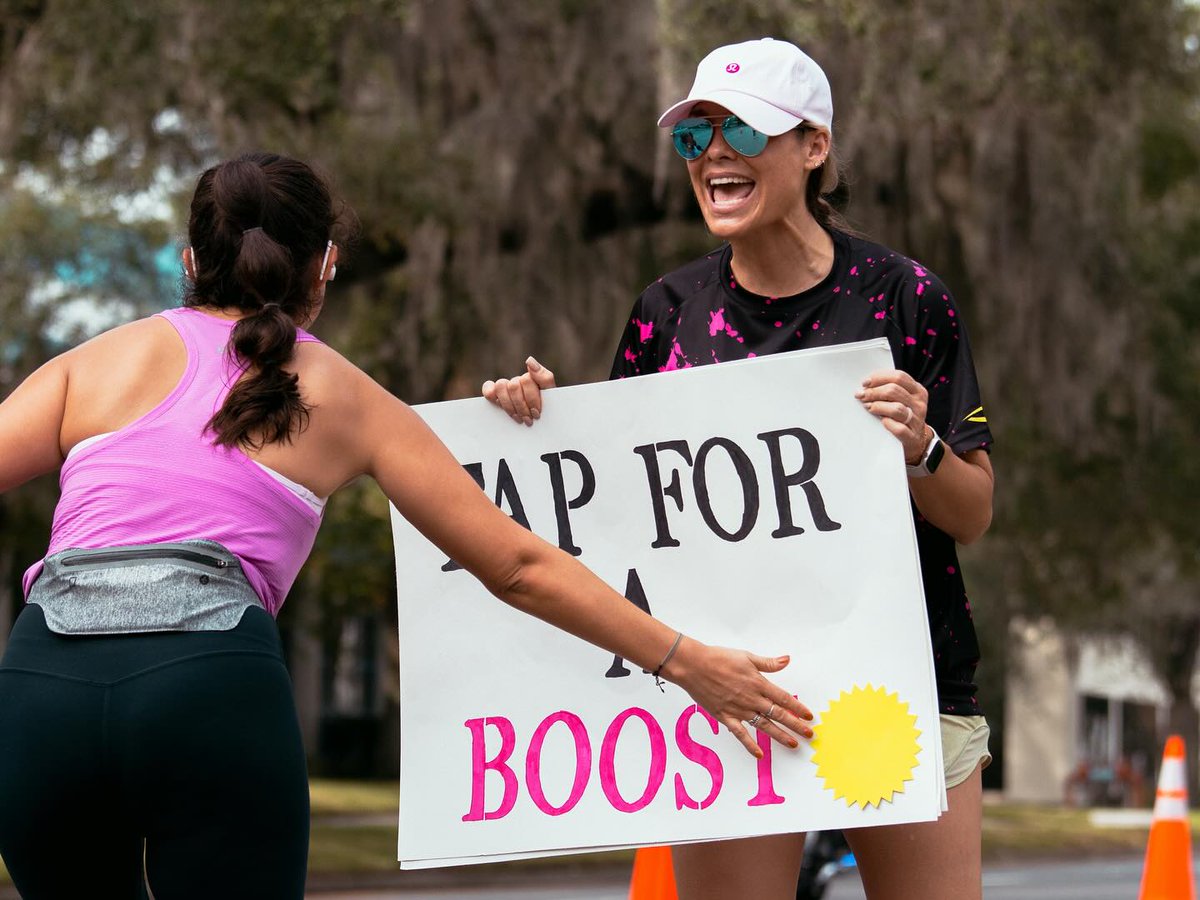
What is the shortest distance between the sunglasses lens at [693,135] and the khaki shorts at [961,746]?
967 millimetres

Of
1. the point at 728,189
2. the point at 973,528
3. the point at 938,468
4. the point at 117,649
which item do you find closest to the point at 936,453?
the point at 938,468

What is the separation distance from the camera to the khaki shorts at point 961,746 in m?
3.01

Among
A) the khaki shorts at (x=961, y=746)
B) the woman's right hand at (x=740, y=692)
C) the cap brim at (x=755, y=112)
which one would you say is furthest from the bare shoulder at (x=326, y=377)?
the khaki shorts at (x=961, y=746)

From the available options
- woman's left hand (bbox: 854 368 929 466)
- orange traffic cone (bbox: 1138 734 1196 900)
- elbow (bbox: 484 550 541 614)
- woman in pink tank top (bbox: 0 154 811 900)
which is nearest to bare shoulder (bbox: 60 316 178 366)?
woman in pink tank top (bbox: 0 154 811 900)

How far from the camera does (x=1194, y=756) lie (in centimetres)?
3588

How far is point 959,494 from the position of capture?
2971 millimetres

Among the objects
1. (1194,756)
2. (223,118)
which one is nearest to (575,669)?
(223,118)

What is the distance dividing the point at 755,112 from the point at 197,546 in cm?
121

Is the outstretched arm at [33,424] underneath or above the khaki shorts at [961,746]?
above

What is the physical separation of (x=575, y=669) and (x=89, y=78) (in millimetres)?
10108

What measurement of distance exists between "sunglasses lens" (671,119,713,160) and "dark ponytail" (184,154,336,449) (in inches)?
30.0

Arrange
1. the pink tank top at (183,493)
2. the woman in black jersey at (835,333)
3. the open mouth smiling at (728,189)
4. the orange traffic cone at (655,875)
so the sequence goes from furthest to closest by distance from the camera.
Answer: the orange traffic cone at (655,875)
the open mouth smiling at (728,189)
the woman in black jersey at (835,333)
the pink tank top at (183,493)

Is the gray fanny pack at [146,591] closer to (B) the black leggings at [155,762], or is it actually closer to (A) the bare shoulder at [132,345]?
(B) the black leggings at [155,762]

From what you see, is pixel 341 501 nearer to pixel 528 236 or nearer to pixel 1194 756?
pixel 528 236
